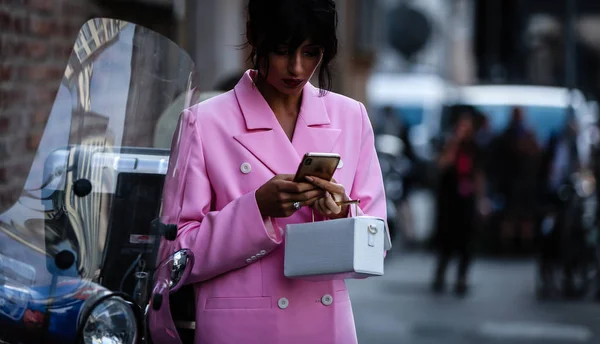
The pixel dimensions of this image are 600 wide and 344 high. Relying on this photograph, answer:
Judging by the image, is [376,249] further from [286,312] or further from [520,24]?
[520,24]

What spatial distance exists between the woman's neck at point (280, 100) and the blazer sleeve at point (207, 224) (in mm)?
214

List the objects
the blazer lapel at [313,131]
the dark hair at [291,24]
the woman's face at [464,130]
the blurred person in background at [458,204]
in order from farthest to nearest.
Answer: the woman's face at [464,130], the blurred person in background at [458,204], the blazer lapel at [313,131], the dark hair at [291,24]

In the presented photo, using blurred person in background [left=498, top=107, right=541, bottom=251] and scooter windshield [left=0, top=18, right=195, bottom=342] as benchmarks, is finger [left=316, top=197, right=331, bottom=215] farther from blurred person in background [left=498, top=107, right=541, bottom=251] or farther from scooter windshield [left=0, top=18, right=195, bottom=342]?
blurred person in background [left=498, top=107, right=541, bottom=251]

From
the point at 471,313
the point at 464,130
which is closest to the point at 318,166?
the point at 471,313

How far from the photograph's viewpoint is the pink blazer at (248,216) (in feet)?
9.39

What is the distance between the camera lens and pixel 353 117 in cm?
310

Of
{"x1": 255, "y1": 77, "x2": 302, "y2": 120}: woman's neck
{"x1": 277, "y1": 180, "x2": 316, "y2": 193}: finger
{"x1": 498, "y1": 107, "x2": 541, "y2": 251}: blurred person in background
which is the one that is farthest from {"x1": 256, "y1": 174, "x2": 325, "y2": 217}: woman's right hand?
{"x1": 498, "y1": 107, "x2": 541, "y2": 251}: blurred person in background

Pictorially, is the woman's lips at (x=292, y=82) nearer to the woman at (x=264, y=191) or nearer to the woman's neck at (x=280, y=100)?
the woman at (x=264, y=191)

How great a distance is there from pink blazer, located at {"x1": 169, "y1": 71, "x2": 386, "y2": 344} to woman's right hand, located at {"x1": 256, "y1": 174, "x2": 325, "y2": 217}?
0.10 feet

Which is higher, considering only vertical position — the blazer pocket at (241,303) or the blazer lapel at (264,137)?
the blazer lapel at (264,137)

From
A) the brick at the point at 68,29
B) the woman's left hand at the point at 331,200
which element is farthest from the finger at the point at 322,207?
the brick at the point at 68,29

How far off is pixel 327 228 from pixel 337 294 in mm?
231

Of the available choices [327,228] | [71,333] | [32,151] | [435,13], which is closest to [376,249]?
[327,228]

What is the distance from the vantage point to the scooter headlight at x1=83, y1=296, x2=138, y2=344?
2.58m
